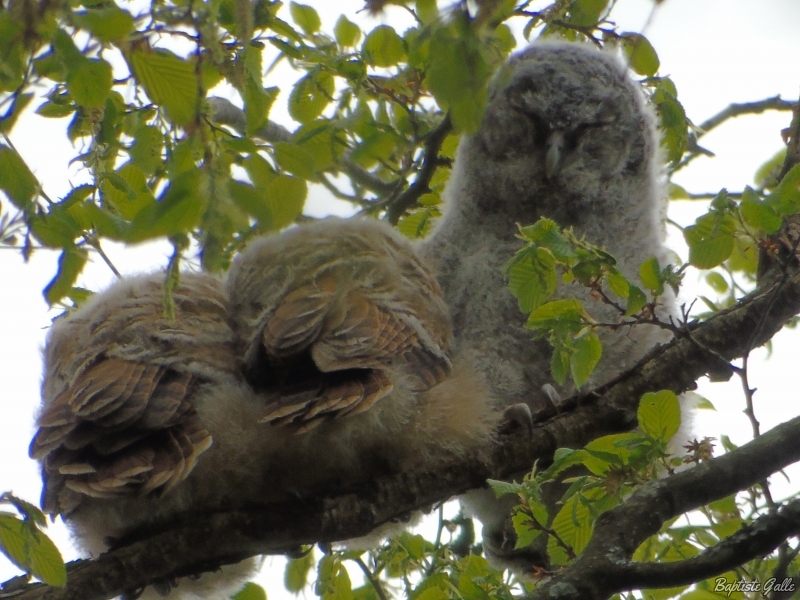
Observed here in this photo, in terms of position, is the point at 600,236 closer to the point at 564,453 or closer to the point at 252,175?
the point at 564,453

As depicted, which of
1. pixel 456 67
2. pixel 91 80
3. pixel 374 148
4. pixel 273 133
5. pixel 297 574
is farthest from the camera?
pixel 273 133

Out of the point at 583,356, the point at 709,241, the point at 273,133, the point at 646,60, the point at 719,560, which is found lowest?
the point at 719,560

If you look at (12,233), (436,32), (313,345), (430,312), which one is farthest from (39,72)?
(430,312)

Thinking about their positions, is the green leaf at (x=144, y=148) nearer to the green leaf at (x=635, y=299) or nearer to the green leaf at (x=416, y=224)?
the green leaf at (x=416, y=224)

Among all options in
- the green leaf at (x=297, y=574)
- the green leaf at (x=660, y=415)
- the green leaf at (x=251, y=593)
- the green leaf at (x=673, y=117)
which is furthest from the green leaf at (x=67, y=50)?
the green leaf at (x=297, y=574)

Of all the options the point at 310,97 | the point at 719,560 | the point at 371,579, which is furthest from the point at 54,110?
the point at 719,560

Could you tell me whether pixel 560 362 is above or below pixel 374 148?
below

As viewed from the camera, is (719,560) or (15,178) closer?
(719,560)

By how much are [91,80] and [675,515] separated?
1676mm

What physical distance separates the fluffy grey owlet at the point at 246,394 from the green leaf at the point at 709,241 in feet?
2.40

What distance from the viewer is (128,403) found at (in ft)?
7.23

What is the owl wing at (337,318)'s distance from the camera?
223 centimetres

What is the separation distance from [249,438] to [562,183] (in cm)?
189

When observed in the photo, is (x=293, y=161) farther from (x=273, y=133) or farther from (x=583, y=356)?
(x=273, y=133)
